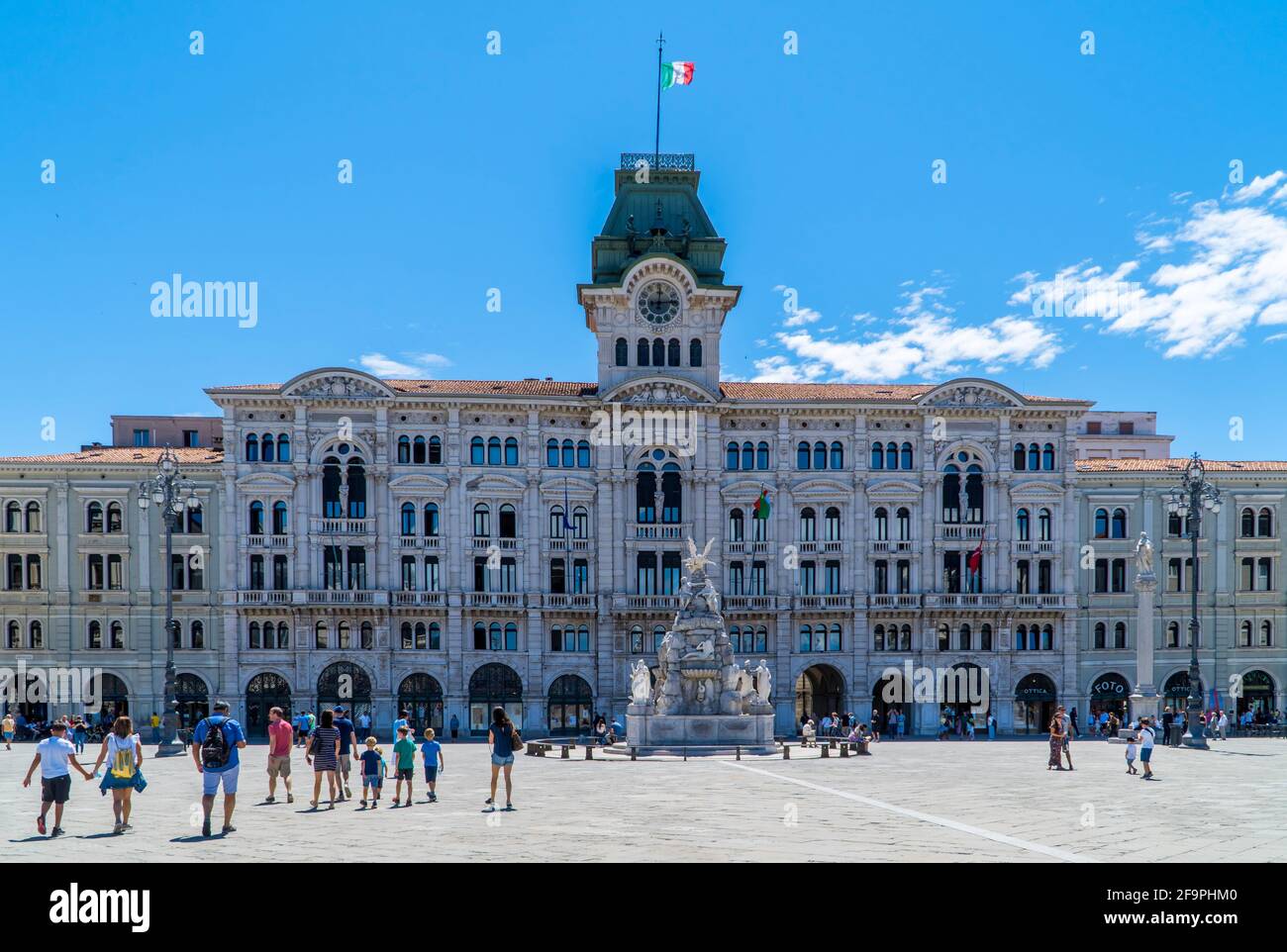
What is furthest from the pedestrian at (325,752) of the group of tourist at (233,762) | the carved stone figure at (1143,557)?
the carved stone figure at (1143,557)

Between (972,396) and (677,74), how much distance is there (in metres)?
21.0

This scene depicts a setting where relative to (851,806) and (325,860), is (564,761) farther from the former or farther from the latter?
(325,860)

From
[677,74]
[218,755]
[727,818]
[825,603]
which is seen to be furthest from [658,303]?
[218,755]

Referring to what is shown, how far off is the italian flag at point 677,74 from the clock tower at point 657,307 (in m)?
7.51

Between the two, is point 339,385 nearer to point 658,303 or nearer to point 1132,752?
point 658,303

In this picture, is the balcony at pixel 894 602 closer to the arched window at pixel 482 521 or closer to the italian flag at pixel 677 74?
the arched window at pixel 482 521

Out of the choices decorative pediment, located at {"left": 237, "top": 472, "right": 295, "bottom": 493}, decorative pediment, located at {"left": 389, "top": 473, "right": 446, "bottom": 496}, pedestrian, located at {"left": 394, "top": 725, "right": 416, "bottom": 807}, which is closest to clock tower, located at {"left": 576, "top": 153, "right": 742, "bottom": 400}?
decorative pediment, located at {"left": 389, "top": 473, "right": 446, "bottom": 496}

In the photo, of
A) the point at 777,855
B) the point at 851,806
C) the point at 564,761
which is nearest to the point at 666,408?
the point at 564,761

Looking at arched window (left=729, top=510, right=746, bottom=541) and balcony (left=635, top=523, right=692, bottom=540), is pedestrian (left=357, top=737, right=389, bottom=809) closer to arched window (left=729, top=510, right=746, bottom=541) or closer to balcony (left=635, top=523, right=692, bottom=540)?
balcony (left=635, top=523, right=692, bottom=540)

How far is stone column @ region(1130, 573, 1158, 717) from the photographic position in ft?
156

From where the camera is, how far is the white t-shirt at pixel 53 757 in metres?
17.3

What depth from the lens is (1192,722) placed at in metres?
42.2

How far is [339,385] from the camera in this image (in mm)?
53781
